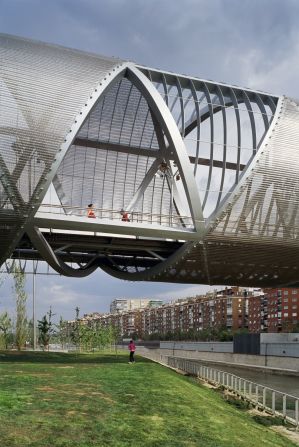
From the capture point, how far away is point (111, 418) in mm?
12070

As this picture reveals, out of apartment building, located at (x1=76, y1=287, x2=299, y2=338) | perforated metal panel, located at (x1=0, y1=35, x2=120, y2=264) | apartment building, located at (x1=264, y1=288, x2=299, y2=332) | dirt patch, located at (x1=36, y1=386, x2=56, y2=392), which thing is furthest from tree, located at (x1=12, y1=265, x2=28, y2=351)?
apartment building, located at (x1=264, y1=288, x2=299, y2=332)

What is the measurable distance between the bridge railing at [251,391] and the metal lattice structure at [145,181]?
569cm

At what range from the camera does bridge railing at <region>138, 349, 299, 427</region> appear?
1923 cm

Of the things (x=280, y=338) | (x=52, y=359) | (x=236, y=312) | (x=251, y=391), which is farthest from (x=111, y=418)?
(x=236, y=312)

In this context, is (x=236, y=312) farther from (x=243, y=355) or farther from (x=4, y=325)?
(x=4, y=325)

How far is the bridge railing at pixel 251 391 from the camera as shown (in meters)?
19.2

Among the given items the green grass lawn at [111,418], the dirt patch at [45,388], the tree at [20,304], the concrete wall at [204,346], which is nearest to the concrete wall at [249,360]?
the concrete wall at [204,346]

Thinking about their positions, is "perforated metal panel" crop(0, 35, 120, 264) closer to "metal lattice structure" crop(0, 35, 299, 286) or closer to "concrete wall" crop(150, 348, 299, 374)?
"metal lattice structure" crop(0, 35, 299, 286)

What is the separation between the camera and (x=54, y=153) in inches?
936

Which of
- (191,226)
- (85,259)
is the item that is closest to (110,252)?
(85,259)

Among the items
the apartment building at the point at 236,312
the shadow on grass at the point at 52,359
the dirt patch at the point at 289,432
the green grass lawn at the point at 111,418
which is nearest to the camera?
the green grass lawn at the point at 111,418

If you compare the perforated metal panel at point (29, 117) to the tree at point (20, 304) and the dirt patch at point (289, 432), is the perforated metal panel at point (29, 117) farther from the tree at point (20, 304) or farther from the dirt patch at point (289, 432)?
the tree at point (20, 304)

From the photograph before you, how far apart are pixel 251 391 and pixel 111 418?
42.1ft

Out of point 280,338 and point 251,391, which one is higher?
point 251,391
